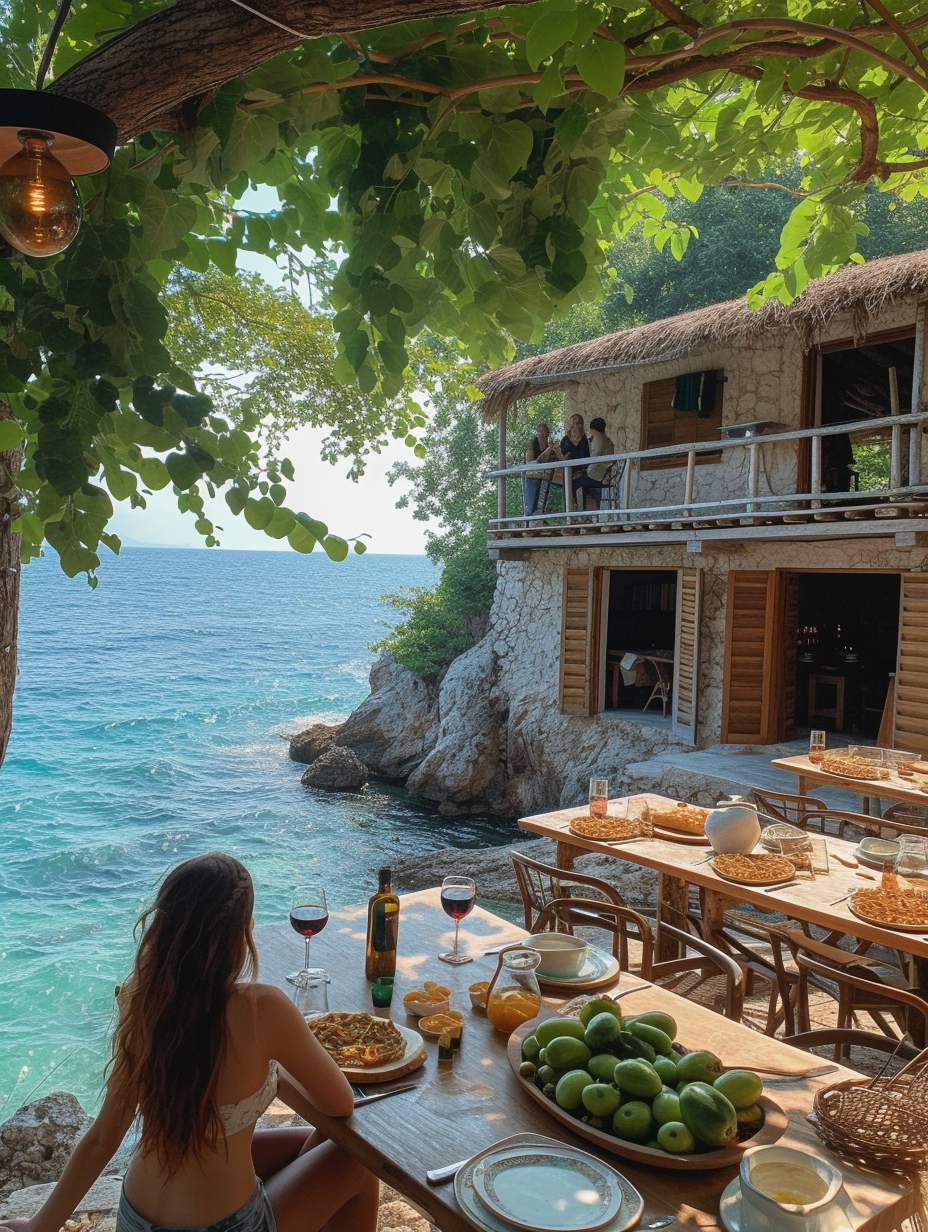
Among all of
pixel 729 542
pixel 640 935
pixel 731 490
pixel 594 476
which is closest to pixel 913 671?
pixel 729 542

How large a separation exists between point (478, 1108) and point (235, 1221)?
567mm

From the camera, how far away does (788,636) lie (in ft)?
37.0

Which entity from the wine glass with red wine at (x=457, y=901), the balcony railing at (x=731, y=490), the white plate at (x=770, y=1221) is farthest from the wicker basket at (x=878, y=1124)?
the balcony railing at (x=731, y=490)

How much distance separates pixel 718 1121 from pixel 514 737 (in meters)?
12.4

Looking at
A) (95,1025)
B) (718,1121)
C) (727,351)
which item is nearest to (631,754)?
(727,351)

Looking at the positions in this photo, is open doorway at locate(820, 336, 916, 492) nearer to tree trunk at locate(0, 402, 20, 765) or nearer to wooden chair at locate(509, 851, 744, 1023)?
wooden chair at locate(509, 851, 744, 1023)

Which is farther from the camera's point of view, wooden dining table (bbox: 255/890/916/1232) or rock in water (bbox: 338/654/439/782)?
rock in water (bbox: 338/654/439/782)

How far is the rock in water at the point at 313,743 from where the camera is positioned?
61.5 ft

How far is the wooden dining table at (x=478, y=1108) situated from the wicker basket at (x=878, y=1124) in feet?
0.10

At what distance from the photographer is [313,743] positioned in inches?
755

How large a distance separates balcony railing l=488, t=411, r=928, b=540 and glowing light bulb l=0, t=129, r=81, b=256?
8.01 meters

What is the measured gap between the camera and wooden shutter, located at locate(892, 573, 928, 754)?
28.3 feet

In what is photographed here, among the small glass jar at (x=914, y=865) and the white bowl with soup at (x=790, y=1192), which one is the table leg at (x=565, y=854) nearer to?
the small glass jar at (x=914, y=865)

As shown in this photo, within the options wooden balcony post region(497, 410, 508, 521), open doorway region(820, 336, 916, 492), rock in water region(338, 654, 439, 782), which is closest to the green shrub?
rock in water region(338, 654, 439, 782)
